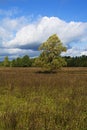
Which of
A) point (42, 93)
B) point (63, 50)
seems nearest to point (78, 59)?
point (63, 50)

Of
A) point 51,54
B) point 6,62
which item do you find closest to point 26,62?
point 6,62

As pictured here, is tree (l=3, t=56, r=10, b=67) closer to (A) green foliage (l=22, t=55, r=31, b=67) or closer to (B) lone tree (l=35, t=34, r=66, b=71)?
(A) green foliage (l=22, t=55, r=31, b=67)

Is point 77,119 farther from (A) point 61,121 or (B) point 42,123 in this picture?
(B) point 42,123

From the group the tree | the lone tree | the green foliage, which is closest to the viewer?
the lone tree

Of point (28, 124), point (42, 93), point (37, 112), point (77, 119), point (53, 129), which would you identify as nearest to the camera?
point (53, 129)

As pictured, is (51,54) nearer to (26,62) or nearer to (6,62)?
(26,62)

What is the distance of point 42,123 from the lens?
7188 millimetres

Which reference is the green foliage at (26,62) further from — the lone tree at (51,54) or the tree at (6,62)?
the lone tree at (51,54)

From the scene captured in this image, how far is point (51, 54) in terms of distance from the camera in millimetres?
62469

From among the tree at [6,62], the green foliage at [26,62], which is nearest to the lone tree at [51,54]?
the green foliage at [26,62]

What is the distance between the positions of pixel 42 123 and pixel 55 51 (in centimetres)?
5595

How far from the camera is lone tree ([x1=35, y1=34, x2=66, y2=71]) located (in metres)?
62.5

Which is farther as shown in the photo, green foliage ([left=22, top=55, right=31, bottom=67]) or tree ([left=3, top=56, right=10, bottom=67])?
tree ([left=3, top=56, right=10, bottom=67])

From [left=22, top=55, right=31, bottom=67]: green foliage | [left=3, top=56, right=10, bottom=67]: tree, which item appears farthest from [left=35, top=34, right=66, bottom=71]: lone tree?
[left=3, top=56, right=10, bottom=67]: tree
